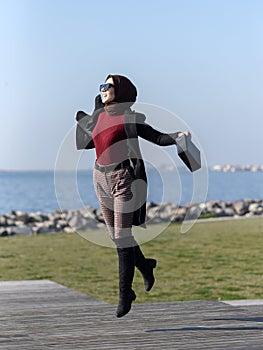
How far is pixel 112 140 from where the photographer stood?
505 cm

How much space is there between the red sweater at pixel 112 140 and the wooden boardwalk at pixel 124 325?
1189 millimetres

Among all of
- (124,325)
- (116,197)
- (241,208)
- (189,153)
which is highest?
(189,153)

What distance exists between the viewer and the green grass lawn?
10023 millimetres

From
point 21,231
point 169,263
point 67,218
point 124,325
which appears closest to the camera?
point 124,325

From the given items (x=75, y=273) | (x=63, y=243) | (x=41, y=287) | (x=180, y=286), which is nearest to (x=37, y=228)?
(x=63, y=243)

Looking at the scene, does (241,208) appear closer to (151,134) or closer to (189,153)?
(151,134)

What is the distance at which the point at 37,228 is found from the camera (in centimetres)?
2047

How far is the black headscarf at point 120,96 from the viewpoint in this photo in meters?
5.11

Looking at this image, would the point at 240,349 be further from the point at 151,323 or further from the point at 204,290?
the point at 204,290

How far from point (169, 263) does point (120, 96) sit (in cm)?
795

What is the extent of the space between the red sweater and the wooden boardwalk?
1189 millimetres

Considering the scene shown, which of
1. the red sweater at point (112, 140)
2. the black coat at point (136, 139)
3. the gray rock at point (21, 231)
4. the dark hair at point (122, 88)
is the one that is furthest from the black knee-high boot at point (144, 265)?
the gray rock at point (21, 231)

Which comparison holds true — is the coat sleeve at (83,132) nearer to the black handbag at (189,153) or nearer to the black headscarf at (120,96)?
the black headscarf at (120,96)

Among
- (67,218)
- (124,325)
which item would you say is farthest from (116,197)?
(67,218)
